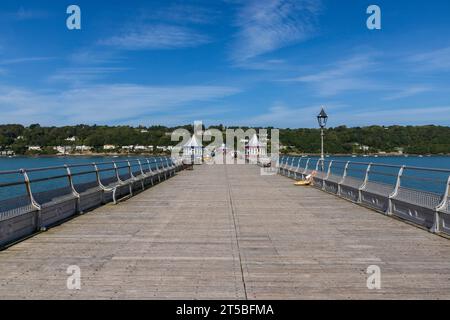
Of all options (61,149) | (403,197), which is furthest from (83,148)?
(403,197)

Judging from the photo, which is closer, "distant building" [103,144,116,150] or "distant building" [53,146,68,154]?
"distant building" [103,144,116,150]

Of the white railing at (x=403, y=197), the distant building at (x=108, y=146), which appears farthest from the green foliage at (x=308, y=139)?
the white railing at (x=403, y=197)

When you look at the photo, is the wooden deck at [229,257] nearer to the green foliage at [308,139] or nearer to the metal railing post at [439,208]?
the metal railing post at [439,208]

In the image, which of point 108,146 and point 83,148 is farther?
point 83,148

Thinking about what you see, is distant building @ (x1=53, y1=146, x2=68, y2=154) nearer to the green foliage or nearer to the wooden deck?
the green foliage

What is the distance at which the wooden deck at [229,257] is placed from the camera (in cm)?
635

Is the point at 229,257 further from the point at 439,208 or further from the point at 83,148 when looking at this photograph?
the point at 83,148

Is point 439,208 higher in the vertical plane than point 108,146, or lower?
higher

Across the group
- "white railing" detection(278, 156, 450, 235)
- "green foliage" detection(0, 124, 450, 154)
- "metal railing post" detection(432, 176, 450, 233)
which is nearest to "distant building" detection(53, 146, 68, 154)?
"green foliage" detection(0, 124, 450, 154)

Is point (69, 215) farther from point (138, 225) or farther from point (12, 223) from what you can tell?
point (12, 223)

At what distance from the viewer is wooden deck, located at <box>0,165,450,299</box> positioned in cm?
635

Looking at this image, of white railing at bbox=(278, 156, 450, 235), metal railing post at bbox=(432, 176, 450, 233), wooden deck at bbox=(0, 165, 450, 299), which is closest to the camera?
wooden deck at bbox=(0, 165, 450, 299)

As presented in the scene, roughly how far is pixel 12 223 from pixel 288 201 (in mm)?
10301

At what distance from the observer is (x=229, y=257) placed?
8344 millimetres
